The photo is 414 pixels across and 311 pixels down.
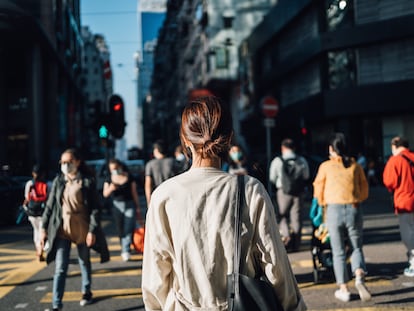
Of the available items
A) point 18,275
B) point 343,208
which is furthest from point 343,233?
point 18,275

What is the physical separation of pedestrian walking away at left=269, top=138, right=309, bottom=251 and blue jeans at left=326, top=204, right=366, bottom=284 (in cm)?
271

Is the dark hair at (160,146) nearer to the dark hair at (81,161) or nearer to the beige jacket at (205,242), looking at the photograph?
the dark hair at (81,161)

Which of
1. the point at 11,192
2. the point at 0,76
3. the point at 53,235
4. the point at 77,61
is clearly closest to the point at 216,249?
the point at 53,235

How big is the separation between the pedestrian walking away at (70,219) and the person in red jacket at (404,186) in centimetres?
380

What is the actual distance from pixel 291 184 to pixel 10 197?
817cm

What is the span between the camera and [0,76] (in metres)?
31.1

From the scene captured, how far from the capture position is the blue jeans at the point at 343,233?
5.50 m

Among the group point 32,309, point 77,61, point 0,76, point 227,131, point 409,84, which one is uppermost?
point 77,61

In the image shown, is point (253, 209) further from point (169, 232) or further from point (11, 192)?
point (11, 192)

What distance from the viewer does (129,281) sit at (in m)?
6.89

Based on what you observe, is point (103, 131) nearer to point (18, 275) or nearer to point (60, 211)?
point (18, 275)

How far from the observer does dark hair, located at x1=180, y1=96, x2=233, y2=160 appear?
2133 millimetres

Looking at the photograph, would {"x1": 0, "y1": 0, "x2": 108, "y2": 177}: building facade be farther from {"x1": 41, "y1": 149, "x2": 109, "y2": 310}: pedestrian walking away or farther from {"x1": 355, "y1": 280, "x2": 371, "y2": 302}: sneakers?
{"x1": 355, "y1": 280, "x2": 371, "y2": 302}: sneakers

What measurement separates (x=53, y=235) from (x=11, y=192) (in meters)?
8.37
